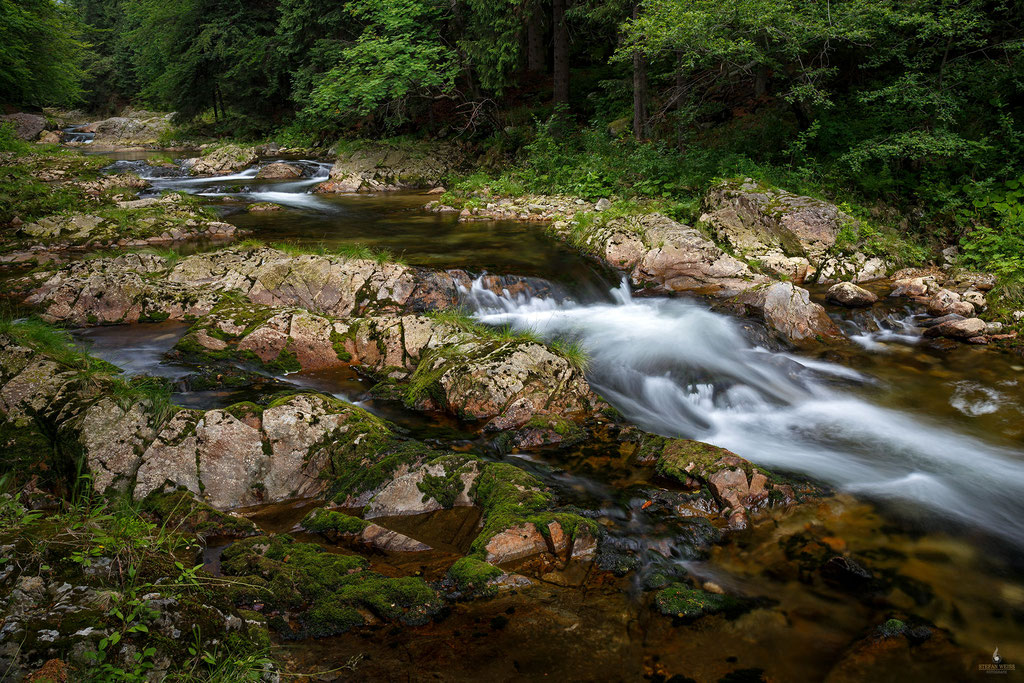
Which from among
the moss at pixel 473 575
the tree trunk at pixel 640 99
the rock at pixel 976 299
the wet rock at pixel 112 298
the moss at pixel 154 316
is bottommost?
the moss at pixel 473 575

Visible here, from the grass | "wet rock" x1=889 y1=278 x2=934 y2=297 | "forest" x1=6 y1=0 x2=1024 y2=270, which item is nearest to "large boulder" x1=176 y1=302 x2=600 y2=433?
the grass

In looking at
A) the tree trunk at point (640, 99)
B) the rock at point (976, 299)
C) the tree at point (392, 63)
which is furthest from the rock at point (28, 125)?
the rock at point (976, 299)

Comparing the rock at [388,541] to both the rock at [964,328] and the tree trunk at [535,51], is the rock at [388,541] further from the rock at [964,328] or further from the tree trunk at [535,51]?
the tree trunk at [535,51]

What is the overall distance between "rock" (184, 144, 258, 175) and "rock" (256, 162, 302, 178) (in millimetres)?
1816

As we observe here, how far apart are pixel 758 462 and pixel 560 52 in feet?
56.4

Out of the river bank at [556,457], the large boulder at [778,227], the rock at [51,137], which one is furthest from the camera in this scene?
the rock at [51,137]

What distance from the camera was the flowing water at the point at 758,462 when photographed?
313 centimetres

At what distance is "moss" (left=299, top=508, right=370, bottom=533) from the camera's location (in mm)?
3926

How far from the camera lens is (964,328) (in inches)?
321

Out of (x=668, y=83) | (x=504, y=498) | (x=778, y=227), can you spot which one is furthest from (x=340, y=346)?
(x=668, y=83)

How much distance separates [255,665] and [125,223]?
466 inches

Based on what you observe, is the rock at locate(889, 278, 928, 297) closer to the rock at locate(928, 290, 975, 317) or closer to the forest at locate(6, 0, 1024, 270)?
the rock at locate(928, 290, 975, 317)

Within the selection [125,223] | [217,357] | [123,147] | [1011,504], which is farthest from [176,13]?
[1011,504]

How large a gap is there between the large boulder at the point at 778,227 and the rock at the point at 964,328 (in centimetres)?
245
